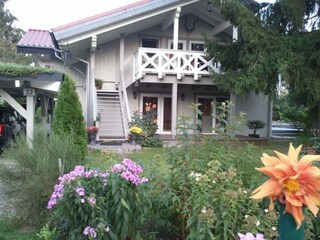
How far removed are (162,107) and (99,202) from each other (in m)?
14.8

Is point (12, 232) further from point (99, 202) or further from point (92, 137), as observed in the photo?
point (92, 137)

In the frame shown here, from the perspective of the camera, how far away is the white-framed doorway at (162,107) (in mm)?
17688

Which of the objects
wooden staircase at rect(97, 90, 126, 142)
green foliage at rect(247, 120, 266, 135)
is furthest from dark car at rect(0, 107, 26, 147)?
green foliage at rect(247, 120, 266, 135)

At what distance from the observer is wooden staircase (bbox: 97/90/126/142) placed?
Answer: 1481 cm

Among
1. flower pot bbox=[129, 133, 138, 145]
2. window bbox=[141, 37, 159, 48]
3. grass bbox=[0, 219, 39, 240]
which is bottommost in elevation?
grass bbox=[0, 219, 39, 240]

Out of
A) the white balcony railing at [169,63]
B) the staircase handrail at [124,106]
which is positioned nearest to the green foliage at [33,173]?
the staircase handrail at [124,106]

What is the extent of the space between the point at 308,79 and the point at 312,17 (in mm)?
3165

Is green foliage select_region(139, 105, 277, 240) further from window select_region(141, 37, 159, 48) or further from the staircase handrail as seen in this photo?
window select_region(141, 37, 159, 48)

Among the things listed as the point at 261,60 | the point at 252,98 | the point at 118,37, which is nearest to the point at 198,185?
the point at 261,60

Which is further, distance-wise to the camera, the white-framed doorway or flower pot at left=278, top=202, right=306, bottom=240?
the white-framed doorway

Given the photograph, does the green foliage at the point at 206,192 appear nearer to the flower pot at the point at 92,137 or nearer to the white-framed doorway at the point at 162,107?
the flower pot at the point at 92,137

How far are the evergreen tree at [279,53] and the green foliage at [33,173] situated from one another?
8.97 meters

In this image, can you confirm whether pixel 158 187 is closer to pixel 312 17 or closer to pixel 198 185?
pixel 198 185

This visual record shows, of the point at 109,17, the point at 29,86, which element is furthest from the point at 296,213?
the point at 109,17
